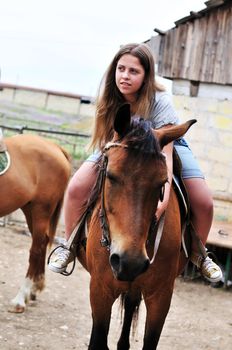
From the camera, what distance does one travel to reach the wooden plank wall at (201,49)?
8609mm

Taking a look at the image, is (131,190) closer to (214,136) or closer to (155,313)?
(155,313)

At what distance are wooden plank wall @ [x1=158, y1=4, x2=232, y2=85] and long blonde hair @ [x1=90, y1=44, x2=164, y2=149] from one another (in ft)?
17.2

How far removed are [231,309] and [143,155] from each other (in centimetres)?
483

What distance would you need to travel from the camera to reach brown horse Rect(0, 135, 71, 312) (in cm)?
625

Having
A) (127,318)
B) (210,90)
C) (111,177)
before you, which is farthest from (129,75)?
(210,90)

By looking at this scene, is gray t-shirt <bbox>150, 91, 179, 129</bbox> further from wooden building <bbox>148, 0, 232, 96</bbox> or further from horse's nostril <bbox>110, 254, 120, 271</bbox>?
wooden building <bbox>148, 0, 232, 96</bbox>

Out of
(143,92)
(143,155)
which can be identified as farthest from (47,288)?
(143,155)

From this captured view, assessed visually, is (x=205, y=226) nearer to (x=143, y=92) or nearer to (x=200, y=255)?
(x=200, y=255)

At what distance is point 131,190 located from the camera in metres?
2.71

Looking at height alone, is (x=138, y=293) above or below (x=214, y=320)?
above

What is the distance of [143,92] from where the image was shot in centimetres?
357

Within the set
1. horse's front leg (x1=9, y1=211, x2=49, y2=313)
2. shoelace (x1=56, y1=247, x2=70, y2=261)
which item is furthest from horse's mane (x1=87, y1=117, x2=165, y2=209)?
horse's front leg (x1=9, y1=211, x2=49, y2=313)

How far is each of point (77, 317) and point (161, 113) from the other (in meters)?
3.11

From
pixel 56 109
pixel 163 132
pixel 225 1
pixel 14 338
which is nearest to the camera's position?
pixel 163 132
